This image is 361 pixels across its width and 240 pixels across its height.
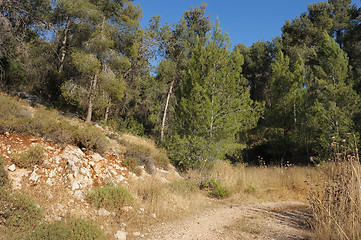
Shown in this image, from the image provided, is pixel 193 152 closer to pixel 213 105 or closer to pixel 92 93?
pixel 213 105

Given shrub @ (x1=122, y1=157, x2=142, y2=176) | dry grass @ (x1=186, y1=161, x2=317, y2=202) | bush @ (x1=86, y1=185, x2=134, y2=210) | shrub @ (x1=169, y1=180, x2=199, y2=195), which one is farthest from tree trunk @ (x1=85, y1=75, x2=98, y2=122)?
bush @ (x1=86, y1=185, x2=134, y2=210)

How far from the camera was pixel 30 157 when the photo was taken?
17.3 ft

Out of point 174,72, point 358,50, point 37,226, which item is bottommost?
point 37,226

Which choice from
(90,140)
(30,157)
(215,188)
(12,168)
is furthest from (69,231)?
(215,188)

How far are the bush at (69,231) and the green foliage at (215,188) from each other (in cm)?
498

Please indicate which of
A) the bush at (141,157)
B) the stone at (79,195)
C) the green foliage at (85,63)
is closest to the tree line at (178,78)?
the green foliage at (85,63)

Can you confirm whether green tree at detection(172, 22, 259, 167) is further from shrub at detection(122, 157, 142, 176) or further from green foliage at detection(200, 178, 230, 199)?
shrub at detection(122, 157, 142, 176)

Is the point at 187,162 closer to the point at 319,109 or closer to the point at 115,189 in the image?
the point at 115,189

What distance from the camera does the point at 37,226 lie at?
3.59 metres

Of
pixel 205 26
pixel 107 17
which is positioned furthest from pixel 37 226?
pixel 205 26

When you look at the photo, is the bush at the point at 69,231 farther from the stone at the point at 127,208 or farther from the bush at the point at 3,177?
the bush at the point at 3,177

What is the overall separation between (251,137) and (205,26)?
13.7m

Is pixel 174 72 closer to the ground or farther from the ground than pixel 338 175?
farther from the ground

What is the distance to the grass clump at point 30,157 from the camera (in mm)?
5059
